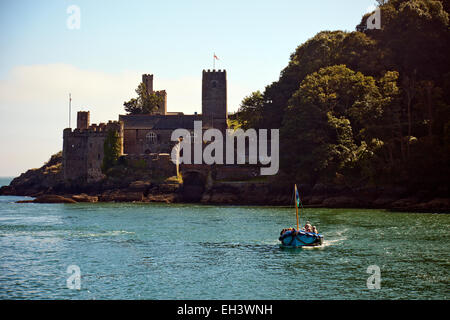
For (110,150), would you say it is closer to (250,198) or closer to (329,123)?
(250,198)

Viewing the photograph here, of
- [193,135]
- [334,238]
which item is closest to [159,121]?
[193,135]

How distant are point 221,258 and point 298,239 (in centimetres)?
805

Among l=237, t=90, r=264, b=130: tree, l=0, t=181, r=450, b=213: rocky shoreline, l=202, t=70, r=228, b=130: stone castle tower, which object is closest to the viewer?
l=0, t=181, r=450, b=213: rocky shoreline

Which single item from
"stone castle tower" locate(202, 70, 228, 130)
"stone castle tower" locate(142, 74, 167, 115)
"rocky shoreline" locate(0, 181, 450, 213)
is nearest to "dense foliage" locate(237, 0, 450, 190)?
"rocky shoreline" locate(0, 181, 450, 213)

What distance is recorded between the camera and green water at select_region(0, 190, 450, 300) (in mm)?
32281

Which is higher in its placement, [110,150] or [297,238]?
[110,150]

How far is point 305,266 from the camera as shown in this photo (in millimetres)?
39156

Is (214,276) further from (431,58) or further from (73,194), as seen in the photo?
(73,194)

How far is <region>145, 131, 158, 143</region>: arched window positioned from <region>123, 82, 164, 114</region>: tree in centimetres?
1469

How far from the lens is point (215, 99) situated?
424 ft

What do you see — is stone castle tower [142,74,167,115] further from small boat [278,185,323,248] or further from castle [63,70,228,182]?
small boat [278,185,323,248]

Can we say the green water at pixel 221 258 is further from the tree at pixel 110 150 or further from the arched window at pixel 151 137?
the arched window at pixel 151 137

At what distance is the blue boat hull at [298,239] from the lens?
4675 centimetres
